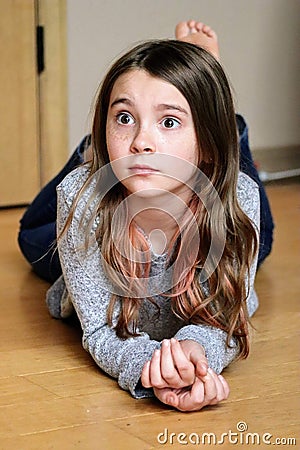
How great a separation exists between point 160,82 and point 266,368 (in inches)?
18.2

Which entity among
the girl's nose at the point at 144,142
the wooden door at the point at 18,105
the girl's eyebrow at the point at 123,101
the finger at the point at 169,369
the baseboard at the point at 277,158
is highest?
the girl's eyebrow at the point at 123,101

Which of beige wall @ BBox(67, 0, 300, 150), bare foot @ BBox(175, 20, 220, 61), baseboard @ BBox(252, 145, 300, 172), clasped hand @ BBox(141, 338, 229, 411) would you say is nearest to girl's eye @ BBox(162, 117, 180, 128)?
clasped hand @ BBox(141, 338, 229, 411)

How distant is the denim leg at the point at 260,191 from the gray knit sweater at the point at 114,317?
0.32 m

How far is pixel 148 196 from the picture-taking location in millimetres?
1361

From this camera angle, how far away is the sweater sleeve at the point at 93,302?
1351 mm

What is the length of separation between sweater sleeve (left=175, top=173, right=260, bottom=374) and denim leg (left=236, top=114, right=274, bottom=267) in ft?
1.02

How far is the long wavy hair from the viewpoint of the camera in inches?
54.4

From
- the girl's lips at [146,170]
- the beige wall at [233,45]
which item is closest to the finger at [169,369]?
the girl's lips at [146,170]

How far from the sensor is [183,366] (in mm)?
1230

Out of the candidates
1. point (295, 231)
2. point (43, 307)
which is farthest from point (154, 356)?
point (295, 231)

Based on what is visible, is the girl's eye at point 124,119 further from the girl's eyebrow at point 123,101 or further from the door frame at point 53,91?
the door frame at point 53,91

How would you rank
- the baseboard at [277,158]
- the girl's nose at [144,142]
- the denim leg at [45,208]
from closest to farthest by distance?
the girl's nose at [144,142] < the denim leg at [45,208] < the baseboard at [277,158]

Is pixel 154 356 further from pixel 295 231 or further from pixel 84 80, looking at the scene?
pixel 84 80

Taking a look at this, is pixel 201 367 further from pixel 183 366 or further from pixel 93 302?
pixel 93 302
